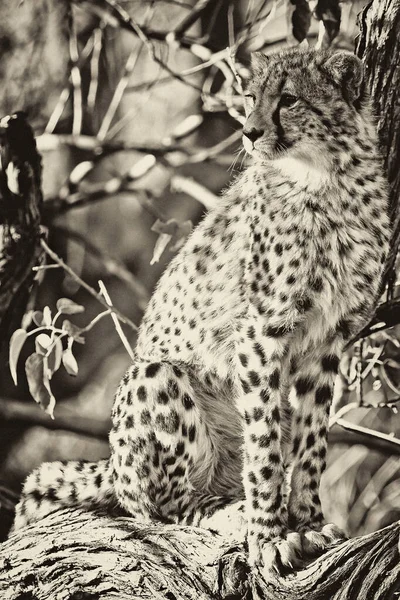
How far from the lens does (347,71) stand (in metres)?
2.59

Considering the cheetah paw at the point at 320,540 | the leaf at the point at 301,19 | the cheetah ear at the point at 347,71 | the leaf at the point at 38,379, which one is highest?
the leaf at the point at 301,19

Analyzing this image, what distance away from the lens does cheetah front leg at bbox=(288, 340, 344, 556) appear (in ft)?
8.46

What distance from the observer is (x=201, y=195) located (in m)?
4.29

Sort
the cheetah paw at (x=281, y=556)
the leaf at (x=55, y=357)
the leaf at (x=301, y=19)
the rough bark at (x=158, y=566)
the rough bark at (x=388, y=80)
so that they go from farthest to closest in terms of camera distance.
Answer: the leaf at (x=301, y=19)
the leaf at (x=55, y=357)
the rough bark at (x=388, y=80)
the cheetah paw at (x=281, y=556)
the rough bark at (x=158, y=566)

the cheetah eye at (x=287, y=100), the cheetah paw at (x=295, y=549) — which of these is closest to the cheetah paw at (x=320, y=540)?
the cheetah paw at (x=295, y=549)

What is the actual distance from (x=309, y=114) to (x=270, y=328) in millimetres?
557

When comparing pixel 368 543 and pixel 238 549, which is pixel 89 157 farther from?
pixel 368 543

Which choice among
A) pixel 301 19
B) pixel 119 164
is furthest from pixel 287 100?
pixel 119 164

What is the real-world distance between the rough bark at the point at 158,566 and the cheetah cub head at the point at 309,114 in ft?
3.22

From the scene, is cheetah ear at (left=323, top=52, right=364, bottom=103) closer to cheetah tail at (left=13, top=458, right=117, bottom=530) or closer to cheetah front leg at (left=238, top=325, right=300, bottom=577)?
cheetah front leg at (left=238, top=325, right=300, bottom=577)

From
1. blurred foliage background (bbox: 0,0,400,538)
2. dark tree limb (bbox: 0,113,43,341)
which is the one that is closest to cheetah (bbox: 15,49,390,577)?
dark tree limb (bbox: 0,113,43,341)

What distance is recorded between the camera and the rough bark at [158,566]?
2.06 metres

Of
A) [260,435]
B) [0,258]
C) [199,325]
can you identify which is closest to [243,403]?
[260,435]

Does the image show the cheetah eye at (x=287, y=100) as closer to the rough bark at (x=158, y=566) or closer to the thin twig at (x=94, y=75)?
the rough bark at (x=158, y=566)
